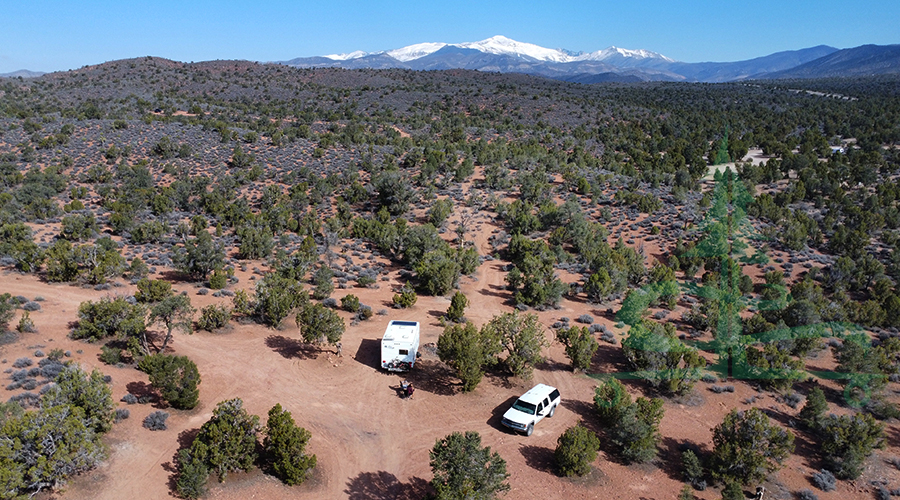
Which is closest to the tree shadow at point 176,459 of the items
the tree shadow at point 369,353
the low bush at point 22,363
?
the low bush at point 22,363

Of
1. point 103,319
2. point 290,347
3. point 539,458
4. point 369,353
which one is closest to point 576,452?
point 539,458

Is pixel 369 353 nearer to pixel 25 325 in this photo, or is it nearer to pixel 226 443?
pixel 226 443

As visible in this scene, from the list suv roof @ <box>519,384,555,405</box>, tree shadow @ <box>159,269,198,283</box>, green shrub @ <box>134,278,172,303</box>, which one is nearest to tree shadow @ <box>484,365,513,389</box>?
suv roof @ <box>519,384,555,405</box>

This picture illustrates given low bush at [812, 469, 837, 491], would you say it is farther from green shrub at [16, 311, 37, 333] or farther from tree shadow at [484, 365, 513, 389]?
green shrub at [16, 311, 37, 333]

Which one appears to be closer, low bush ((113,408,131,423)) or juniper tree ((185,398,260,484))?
juniper tree ((185,398,260,484))

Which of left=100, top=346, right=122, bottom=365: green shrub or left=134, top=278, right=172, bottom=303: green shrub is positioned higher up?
left=134, top=278, right=172, bottom=303: green shrub

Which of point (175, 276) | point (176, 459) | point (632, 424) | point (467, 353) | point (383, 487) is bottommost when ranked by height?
point (383, 487)
